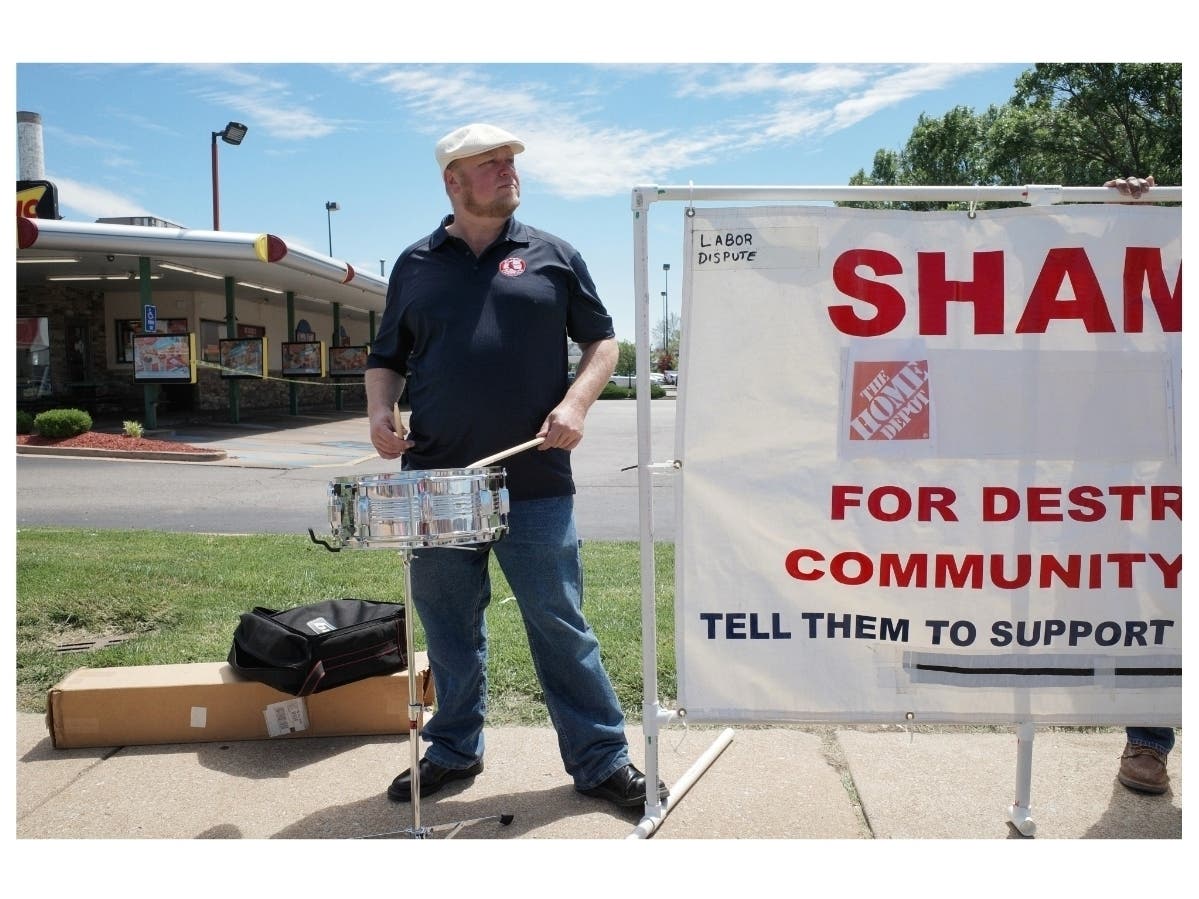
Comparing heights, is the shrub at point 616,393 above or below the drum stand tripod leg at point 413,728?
above

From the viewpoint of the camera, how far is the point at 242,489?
13.0 meters

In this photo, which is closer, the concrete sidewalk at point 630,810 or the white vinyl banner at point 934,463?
the white vinyl banner at point 934,463

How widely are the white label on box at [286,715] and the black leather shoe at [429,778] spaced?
0.61 metres

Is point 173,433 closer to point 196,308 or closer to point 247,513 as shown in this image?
point 196,308

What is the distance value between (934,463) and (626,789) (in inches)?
58.2

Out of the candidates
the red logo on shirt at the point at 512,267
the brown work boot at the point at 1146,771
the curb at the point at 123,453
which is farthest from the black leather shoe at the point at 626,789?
the curb at the point at 123,453

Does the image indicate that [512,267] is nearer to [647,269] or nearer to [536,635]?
[647,269]

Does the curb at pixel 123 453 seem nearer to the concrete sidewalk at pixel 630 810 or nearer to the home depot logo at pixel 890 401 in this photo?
the concrete sidewalk at pixel 630 810

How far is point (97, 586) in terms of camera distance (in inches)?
239

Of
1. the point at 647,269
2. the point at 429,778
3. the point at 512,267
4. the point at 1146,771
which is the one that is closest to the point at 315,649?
the point at 429,778

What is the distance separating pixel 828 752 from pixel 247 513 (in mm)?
8608

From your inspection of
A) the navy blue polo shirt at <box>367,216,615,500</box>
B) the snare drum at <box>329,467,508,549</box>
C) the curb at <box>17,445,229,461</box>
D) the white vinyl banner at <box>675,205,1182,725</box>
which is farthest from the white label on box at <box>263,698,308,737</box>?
the curb at <box>17,445,229,461</box>

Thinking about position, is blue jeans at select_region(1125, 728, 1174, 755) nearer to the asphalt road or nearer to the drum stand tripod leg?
the drum stand tripod leg

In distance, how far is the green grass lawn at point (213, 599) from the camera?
458 centimetres
